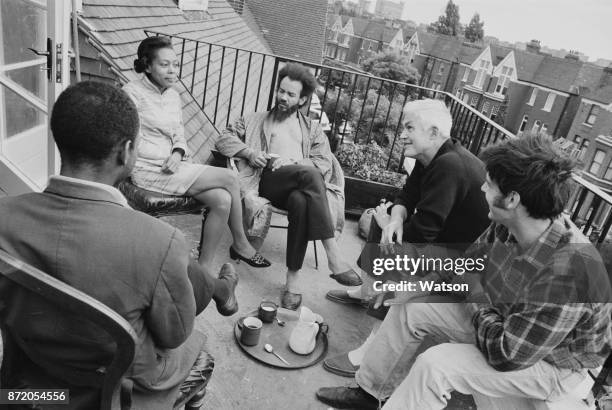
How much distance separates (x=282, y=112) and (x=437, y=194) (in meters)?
1.44

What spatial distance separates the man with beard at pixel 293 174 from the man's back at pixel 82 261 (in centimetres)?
178

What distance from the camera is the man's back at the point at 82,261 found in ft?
3.52

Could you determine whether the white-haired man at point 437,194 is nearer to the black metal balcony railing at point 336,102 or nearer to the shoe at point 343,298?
the black metal balcony railing at point 336,102

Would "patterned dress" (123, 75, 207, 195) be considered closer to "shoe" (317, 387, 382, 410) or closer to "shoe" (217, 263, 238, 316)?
"shoe" (217, 263, 238, 316)

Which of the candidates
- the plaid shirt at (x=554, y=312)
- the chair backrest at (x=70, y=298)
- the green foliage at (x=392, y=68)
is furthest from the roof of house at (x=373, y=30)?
the chair backrest at (x=70, y=298)

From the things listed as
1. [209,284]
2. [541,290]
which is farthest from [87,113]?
[541,290]

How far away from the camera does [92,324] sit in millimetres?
1069

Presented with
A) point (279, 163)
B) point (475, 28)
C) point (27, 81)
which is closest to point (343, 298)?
point (279, 163)

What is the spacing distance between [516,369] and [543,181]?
672 mm

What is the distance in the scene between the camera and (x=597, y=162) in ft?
82.2

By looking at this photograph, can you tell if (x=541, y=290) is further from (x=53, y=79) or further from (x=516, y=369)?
(x=53, y=79)

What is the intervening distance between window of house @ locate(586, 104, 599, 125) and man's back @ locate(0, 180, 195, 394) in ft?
103

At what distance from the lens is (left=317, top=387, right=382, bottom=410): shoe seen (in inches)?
86.5

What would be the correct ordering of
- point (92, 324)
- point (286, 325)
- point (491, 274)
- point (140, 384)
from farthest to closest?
1. point (286, 325)
2. point (491, 274)
3. point (140, 384)
4. point (92, 324)
